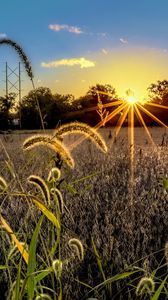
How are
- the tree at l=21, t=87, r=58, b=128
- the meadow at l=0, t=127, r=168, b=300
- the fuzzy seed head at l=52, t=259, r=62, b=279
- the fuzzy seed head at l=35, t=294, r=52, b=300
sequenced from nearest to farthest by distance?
the fuzzy seed head at l=35, t=294, r=52, b=300
the fuzzy seed head at l=52, t=259, r=62, b=279
the meadow at l=0, t=127, r=168, b=300
the tree at l=21, t=87, r=58, b=128

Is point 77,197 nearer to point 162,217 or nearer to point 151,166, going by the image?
→ point 162,217

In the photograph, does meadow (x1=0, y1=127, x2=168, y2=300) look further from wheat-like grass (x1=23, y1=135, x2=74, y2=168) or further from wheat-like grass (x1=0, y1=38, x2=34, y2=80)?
wheat-like grass (x1=0, y1=38, x2=34, y2=80)

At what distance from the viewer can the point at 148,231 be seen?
2.77 m

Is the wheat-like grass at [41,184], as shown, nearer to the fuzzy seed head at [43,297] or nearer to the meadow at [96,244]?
the meadow at [96,244]

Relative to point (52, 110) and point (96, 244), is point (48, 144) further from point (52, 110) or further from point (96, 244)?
point (52, 110)

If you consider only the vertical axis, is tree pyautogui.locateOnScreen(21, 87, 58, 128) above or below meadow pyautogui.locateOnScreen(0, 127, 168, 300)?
above

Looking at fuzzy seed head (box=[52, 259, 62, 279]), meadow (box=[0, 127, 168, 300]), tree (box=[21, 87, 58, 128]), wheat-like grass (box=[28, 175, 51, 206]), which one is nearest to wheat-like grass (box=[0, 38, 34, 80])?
tree (box=[21, 87, 58, 128])

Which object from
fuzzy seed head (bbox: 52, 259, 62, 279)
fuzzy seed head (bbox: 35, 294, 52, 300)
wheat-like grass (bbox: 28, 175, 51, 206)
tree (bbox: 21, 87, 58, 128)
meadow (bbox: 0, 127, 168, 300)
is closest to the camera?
fuzzy seed head (bbox: 35, 294, 52, 300)

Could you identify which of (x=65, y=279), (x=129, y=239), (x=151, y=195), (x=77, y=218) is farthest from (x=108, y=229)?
(x=151, y=195)

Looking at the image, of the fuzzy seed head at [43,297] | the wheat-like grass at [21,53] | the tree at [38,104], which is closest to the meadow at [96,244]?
the fuzzy seed head at [43,297]

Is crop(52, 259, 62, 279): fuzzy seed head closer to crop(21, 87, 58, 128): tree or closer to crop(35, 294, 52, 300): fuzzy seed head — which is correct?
crop(35, 294, 52, 300): fuzzy seed head

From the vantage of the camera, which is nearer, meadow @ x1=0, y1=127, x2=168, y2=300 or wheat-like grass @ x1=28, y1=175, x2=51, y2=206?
wheat-like grass @ x1=28, y1=175, x2=51, y2=206

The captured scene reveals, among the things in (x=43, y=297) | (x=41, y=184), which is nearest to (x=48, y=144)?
(x=41, y=184)

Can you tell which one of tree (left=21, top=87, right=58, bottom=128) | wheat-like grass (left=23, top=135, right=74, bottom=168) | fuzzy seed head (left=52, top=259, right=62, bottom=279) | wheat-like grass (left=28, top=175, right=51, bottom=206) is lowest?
fuzzy seed head (left=52, top=259, right=62, bottom=279)
